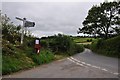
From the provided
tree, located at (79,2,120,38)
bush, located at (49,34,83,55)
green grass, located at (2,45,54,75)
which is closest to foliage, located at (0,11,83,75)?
green grass, located at (2,45,54,75)

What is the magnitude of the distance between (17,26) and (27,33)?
281 cm

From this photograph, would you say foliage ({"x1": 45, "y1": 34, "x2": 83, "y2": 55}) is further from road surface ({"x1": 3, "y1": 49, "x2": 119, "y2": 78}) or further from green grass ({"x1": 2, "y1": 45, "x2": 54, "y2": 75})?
road surface ({"x1": 3, "y1": 49, "x2": 119, "y2": 78})

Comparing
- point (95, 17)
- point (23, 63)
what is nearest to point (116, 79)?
point (23, 63)

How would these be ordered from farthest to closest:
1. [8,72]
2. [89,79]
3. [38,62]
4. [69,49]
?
[69,49] → [38,62] → [8,72] → [89,79]

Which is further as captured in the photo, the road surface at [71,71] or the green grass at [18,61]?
the green grass at [18,61]

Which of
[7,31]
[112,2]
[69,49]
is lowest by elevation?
[69,49]

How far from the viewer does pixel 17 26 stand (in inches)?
1081

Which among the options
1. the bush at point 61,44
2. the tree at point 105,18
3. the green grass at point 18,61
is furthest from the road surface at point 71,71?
the tree at point 105,18

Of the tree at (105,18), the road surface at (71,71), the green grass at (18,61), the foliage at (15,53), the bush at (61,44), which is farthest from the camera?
the tree at (105,18)

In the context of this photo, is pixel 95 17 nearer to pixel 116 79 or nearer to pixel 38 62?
pixel 38 62

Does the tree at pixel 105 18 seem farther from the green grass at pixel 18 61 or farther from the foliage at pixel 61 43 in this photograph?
the green grass at pixel 18 61

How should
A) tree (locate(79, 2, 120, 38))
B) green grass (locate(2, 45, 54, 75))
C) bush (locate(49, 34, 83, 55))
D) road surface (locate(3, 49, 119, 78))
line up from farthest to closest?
tree (locate(79, 2, 120, 38)), bush (locate(49, 34, 83, 55)), green grass (locate(2, 45, 54, 75)), road surface (locate(3, 49, 119, 78))

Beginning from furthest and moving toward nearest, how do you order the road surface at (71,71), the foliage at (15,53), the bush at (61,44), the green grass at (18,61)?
the bush at (61,44) → the foliage at (15,53) → the green grass at (18,61) → the road surface at (71,71)

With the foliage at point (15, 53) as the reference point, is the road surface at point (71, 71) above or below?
below
